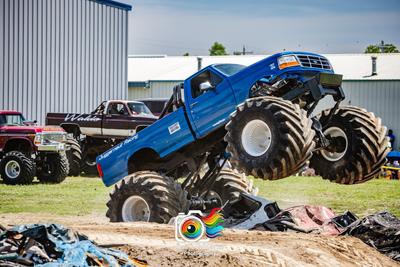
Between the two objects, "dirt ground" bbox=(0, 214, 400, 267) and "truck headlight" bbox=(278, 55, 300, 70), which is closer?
"dirt ground" bbox=(0, 214, 400, 267)

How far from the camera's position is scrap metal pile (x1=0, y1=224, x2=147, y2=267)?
24.2 feet

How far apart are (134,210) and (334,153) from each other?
3567 mm

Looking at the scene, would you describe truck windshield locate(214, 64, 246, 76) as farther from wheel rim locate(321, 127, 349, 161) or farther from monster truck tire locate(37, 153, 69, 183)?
monster truck tire locate(37, 153, 69, 183)

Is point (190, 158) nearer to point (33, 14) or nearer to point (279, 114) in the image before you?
point (279, 114)

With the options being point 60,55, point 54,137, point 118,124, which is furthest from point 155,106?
point 54,137

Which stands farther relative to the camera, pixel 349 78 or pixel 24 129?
pixel 349 78

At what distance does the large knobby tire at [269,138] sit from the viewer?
1122 cm

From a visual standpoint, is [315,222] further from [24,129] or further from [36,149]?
[24,129]

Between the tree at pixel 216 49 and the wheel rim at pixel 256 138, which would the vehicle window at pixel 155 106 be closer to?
the wheel rim at pixel 256 138

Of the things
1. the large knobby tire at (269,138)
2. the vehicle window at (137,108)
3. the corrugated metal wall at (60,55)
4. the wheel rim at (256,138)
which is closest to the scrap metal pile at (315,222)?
the large knobby tire at (269,138)

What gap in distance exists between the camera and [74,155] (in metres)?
26.2

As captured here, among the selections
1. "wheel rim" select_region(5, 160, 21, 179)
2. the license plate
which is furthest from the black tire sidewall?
"wheel rim" select_region(5, 160, 21, 179)

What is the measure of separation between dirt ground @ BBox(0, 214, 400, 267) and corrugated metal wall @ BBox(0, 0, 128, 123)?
2113cm

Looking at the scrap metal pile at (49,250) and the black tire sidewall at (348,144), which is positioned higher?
the black tire sidewall at (348,144)
